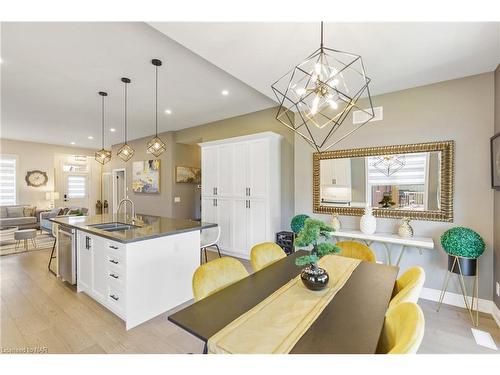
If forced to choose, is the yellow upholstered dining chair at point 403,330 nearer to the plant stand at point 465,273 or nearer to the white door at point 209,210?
the plant stand at point 465,273

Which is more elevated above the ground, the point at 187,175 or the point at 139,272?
the point at 187,175

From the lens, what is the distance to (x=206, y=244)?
3223 millimetres

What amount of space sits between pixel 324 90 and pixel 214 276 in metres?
1.34

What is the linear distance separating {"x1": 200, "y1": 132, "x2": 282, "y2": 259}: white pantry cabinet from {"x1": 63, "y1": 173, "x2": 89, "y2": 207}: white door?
7401 millimetres

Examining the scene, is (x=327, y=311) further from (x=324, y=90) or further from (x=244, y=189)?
(x=244, y=189)

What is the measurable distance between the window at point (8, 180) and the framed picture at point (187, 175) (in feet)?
19.3

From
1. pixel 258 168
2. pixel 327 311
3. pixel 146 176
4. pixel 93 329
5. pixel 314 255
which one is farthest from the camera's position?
pixel 146 176

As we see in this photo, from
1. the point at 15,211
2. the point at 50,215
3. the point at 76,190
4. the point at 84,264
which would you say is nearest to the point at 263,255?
the point at 84,264

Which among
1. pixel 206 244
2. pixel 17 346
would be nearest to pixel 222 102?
pixel 206 244

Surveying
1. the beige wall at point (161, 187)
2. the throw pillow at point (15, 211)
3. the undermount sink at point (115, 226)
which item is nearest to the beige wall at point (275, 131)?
the beige wall at point (161, 187)

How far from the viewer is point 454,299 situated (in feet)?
8.68

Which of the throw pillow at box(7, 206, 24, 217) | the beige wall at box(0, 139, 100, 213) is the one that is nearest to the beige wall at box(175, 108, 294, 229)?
the throw pillow at box(7, 206, 24, 217)

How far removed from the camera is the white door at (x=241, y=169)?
13.6 feet

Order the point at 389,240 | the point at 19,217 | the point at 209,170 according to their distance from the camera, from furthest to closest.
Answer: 1. the point at 19,217
2. the point at 209,170
3. the point at 389,240
